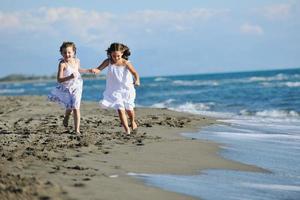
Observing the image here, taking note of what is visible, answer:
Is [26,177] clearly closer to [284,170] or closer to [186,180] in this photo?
[186,180]

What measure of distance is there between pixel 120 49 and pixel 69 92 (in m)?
1.13

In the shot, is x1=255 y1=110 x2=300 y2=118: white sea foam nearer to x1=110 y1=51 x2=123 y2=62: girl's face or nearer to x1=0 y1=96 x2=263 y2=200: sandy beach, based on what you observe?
x1=0 y1=96 x2=263 y2=200: sandy beach

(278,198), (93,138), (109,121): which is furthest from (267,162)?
(109,121)

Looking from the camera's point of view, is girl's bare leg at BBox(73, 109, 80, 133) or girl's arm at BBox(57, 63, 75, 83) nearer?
girl's bare leg at BBox(73, 109, 80, 133)

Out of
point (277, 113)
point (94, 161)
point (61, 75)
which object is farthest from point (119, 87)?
point (277, 113)

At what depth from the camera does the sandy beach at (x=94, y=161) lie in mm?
4109

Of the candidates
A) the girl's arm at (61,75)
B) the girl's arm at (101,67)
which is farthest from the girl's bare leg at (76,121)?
the girl's arm at (101,67)

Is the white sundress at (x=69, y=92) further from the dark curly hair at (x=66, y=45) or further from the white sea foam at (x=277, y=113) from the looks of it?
the white sea foam at (x=277, y=113)

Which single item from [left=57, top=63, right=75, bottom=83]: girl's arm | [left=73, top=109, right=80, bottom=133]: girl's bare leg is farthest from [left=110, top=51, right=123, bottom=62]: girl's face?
[left=73, top=109, right=80, bottom=133]: girl's bare leg

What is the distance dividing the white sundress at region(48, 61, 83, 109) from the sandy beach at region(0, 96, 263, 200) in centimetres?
48

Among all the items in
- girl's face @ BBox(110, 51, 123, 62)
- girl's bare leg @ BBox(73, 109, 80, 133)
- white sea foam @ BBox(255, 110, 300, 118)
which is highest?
girl's face @ BBox(110, 51, 123, 62)

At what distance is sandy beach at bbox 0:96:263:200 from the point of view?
162 inches

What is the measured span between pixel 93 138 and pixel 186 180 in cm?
265

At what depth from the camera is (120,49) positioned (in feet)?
26.9
